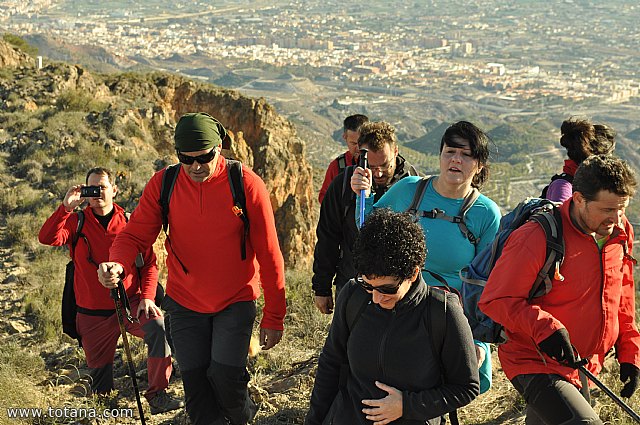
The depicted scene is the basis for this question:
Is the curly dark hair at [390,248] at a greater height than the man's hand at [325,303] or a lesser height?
greater

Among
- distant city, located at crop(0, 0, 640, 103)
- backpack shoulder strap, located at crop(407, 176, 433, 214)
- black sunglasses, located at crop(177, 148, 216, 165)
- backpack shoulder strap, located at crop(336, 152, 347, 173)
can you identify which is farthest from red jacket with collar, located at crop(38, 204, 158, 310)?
distant city, located at crop(0, 0, 640, 103)

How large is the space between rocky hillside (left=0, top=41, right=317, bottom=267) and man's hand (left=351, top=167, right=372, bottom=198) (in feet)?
19.8

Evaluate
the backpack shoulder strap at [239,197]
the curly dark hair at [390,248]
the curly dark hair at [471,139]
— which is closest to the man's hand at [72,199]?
the backpack shoulder strap at [239,197]

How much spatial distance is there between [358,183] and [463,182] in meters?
0.63

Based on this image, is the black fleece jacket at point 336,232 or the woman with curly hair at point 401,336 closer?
the woman with curly hair at point 401,336

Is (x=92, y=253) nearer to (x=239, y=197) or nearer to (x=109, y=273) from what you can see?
(x=109, y=273)

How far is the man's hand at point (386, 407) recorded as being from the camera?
101 inches

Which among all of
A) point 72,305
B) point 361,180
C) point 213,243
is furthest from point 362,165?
point 72,305

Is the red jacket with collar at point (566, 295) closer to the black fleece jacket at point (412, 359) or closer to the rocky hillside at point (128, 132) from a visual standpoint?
the black fleece jacket at point (412, 359)

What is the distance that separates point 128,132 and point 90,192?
8.19 meters

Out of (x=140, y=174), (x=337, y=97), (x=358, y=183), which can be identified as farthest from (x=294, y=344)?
(x=337, y=97)

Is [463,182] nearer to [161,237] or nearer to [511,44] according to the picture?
[161,237]

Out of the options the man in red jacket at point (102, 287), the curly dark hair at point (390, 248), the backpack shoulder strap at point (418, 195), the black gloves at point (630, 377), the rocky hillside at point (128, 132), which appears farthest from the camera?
the rocky hillside at point (128, 132)

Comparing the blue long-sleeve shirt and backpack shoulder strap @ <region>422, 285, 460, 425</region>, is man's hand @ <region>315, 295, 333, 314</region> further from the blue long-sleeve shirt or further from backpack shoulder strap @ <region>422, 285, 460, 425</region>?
backpack shoulder strap @ <region>422, 285, 460, 425</region>
